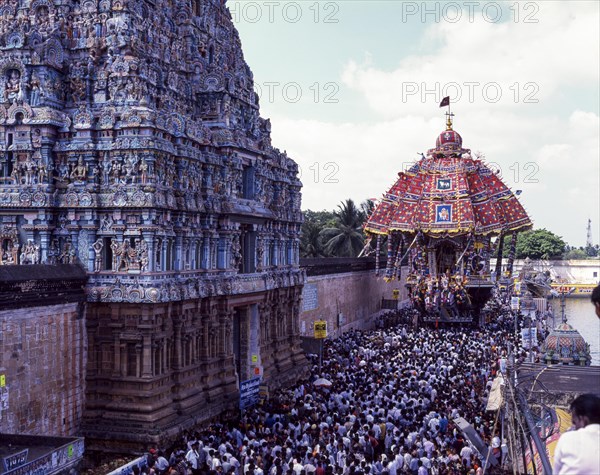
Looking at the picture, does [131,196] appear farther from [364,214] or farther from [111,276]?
[364,214]

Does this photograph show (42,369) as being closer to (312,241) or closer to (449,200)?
(449,200)

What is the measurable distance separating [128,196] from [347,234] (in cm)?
3930

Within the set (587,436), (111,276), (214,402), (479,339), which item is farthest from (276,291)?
(587,436)

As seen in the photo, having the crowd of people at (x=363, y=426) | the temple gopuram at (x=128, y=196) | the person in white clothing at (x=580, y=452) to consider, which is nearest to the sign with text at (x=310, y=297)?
the crowd of people at (x=363, y=426)

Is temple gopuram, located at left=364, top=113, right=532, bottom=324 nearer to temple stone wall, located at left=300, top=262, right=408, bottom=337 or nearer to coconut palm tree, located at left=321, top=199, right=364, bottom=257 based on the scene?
temple stone wall, located at left=300, top=262, right=408, bottom=337

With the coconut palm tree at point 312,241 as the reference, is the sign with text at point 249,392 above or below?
below

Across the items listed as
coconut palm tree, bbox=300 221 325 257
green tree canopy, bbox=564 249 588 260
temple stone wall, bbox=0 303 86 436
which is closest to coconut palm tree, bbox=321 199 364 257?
coconut palm tree, bbox=300 221 325 257

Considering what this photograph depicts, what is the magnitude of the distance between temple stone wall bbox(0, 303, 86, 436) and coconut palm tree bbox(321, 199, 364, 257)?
3921 centimetres

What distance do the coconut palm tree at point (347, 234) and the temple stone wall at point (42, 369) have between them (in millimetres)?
39213

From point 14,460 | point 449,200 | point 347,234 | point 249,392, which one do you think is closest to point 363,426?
point 249,392

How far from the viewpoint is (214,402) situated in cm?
2064

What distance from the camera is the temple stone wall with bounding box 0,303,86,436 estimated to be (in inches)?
601

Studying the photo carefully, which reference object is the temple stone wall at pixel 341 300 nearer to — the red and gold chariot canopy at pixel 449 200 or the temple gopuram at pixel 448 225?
the temple gopuram at pixel 448 225

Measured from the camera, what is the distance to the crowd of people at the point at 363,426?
1526cm
